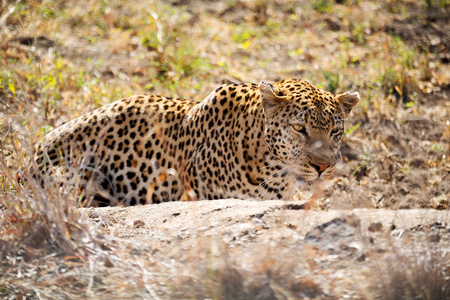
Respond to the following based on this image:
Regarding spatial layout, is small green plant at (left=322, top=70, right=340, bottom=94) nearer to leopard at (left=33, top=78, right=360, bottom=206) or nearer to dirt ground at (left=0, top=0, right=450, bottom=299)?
dirt ground at (left=0, top=0, right=450, bottom=299)

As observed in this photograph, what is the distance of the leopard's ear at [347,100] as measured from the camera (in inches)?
224

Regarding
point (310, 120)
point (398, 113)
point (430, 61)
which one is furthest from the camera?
point (430, 61)

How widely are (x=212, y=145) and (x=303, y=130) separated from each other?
95cm

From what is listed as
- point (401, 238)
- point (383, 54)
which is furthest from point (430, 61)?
point (401, 238)

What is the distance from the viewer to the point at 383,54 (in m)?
10.0

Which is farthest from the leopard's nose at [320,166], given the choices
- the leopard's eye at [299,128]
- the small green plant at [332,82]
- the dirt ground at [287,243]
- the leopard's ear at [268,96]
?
the small green plant at [332,82]

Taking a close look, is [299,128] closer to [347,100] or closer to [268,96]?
[268,96]

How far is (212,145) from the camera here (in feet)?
19.1

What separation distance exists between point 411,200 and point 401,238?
2.94 metres

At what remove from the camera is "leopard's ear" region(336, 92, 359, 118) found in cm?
569

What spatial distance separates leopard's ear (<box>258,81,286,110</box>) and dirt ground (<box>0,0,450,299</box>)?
920 millimetres

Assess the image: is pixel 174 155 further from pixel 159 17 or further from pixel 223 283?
pixel 159 17

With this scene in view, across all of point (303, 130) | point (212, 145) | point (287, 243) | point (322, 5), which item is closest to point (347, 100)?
point (303, 130)

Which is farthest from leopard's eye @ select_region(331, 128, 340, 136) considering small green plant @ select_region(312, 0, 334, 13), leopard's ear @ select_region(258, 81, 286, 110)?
small green plant @ select_region(312, 0, 334, 13)
